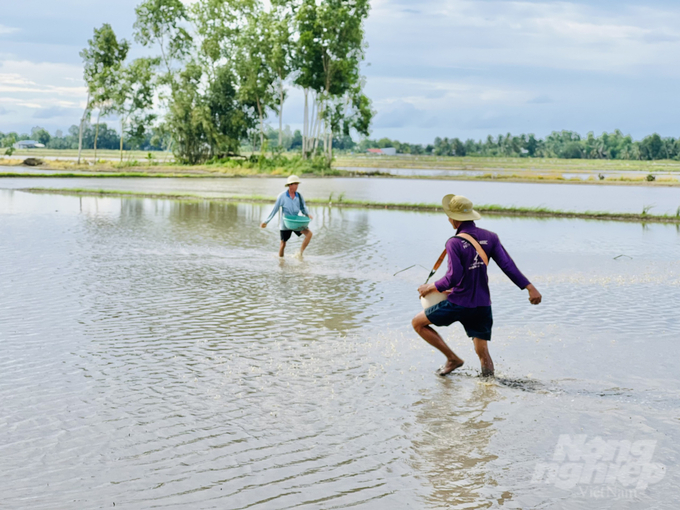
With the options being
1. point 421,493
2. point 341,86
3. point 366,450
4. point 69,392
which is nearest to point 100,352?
point 69,392

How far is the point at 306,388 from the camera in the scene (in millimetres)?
6699

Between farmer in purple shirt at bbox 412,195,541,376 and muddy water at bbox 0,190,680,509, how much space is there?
61 centimetres

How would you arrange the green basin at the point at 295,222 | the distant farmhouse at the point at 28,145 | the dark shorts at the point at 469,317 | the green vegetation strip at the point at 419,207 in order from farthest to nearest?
the distant farmhouse at the point at 28,145 → the green vegetation strip at the point at 419,207 → the green basin at the point at 295,222 → the dark shorts at the point at 469,317

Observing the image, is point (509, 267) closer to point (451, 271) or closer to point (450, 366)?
point (451, 271)

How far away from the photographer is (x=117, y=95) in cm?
6856

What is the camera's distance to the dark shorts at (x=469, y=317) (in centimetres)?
696

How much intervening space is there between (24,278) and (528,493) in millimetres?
9477

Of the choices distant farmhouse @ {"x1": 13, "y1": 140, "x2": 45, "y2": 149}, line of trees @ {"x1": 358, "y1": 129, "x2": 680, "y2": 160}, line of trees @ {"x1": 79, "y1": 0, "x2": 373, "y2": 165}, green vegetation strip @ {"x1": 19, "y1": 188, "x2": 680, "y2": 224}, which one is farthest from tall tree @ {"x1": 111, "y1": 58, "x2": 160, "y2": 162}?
distant farmhouse @ {"x1": 13, "y1": 140, "x2": 45, "y2": 149}

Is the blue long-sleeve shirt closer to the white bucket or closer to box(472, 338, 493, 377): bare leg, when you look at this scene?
the white bucket

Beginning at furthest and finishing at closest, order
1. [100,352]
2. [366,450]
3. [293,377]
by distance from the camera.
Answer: [100,352] → [293,377] → [366,450]

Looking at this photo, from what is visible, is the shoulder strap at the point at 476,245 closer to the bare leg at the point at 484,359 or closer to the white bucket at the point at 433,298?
the white bucket at the point at 433,298

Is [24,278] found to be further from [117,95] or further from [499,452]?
[117,95]

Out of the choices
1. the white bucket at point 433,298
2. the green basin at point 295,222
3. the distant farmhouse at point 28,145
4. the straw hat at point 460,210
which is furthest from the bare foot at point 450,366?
the distant farmhouse at point 28,145

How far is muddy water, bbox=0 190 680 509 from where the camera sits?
475 cm
